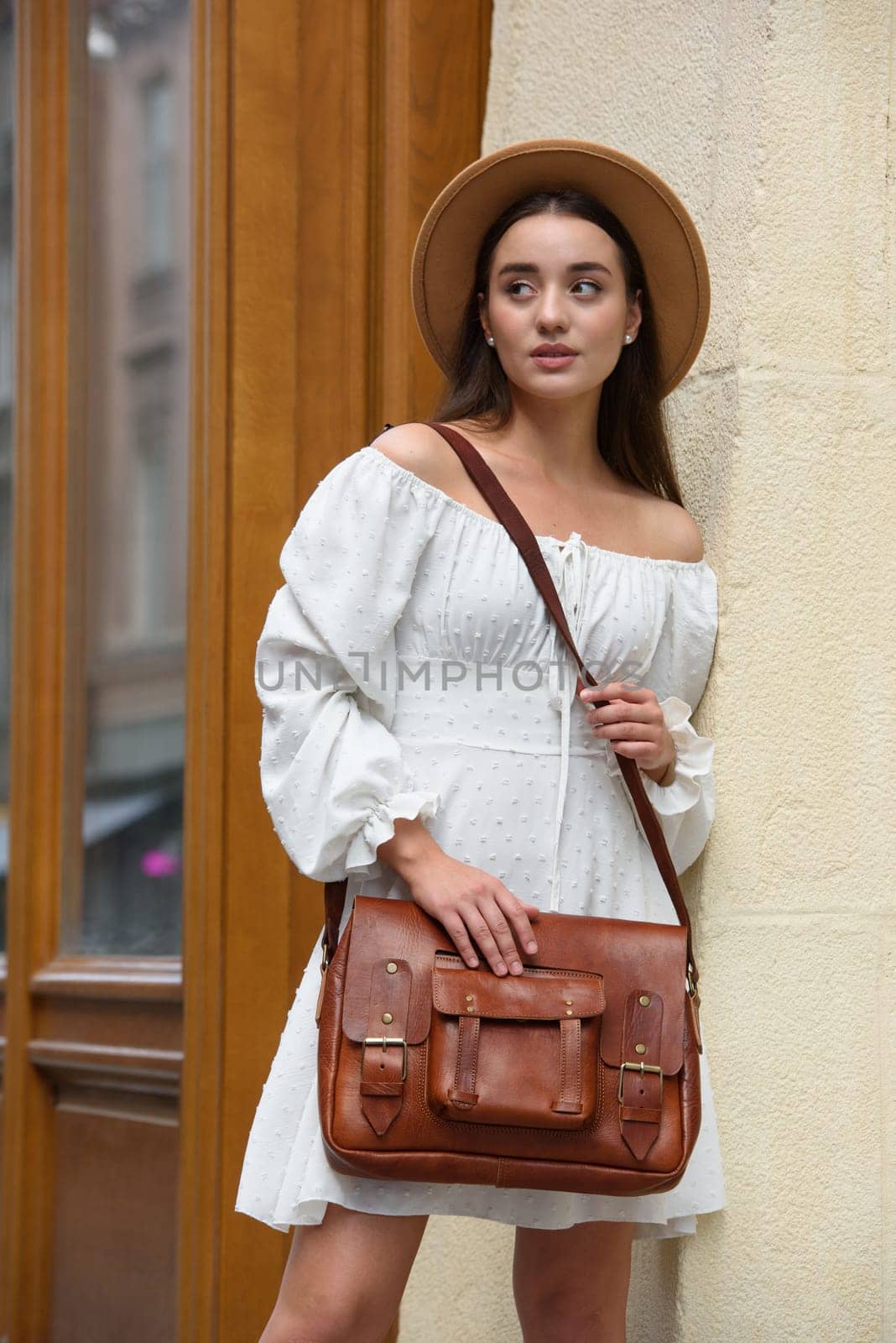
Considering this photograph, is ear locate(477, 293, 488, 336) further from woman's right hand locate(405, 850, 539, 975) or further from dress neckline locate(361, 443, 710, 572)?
woman's right hand locate(405, 850, 539, 975)

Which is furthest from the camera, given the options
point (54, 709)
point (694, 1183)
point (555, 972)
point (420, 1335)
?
point (54, 709)

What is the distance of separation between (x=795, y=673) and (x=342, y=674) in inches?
32.2

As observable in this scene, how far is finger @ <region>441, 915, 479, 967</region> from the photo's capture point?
1976 mm

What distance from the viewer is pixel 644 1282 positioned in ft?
8.45

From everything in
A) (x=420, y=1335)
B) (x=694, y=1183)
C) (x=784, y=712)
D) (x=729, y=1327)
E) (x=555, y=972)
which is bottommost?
(x=420, y=1335)

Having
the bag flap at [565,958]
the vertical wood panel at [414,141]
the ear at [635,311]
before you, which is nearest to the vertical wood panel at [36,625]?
the vertical wood panel at [414,141]

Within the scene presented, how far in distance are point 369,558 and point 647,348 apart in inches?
25.9

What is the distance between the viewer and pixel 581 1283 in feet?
7.44

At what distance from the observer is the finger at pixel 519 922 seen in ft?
6.56

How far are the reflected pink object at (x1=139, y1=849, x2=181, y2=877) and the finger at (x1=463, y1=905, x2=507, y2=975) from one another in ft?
5.71

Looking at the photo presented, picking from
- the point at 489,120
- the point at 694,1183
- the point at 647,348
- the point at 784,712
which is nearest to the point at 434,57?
the point at 489,120

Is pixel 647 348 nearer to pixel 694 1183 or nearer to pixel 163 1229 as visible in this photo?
pixel 694 1183

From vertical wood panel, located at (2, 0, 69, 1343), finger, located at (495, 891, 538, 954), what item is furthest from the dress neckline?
vertical wood panel, located at (2, 0, 69, 1343)

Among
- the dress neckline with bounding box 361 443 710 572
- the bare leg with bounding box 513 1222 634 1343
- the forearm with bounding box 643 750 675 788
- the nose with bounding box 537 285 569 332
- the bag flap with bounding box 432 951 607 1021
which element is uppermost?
the nose with bounding box 537 285 569 332
